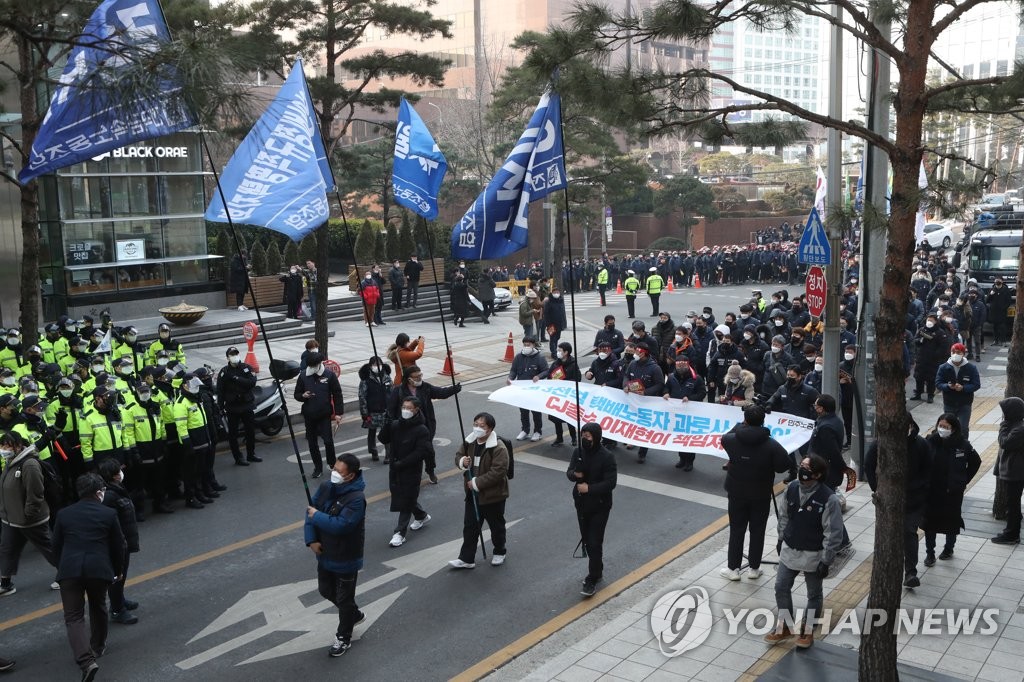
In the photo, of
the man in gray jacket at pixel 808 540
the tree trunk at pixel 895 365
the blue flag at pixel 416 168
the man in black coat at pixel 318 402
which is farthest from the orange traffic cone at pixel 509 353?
the tree trunk at pixel 895 365

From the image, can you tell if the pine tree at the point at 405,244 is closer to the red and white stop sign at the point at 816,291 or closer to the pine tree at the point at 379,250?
the pine tree at the point at 379,250

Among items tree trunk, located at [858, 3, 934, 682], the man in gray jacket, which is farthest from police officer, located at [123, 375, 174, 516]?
tree trunk, located at [858, 3, 934, 682]

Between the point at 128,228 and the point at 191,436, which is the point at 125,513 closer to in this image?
the point at 191,436

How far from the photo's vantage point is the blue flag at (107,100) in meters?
7.49

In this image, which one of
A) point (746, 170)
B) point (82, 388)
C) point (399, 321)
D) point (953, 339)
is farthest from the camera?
point (746, 170)

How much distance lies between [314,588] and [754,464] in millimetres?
4589

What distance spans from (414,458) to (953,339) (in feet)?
41.1

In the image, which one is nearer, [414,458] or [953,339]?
[414,458]

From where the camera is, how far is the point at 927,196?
6.55 metres

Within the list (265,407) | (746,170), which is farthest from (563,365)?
(746,170)

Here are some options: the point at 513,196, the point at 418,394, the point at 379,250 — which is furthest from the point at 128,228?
the point at 513,196

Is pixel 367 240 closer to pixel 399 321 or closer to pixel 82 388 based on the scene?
pixel 399 321

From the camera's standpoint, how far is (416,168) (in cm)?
1312

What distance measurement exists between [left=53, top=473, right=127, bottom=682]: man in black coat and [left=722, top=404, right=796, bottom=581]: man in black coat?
577 cm
